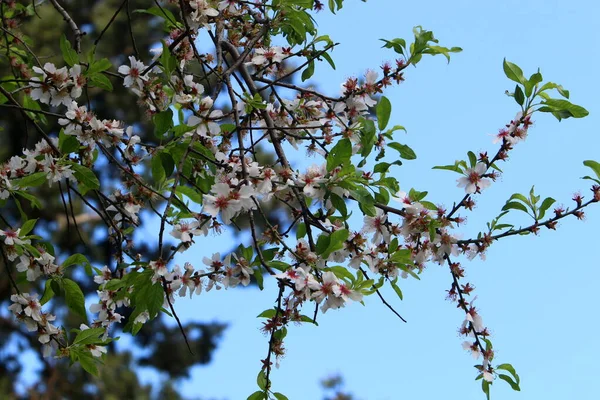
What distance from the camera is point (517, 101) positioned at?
1.87 meters

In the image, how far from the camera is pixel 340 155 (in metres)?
1.61

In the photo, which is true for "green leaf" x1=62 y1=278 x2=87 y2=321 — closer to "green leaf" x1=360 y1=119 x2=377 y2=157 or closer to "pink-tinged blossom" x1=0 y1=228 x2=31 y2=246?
"pink-tinged blossom" x1=0 y1=228 x2=31 y2=246

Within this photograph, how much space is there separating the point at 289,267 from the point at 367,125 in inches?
14.6

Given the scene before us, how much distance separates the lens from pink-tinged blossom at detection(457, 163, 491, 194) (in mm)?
1865

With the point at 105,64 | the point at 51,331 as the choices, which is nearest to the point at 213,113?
the point at 105,64

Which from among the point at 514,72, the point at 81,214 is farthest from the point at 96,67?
the point at 81,214

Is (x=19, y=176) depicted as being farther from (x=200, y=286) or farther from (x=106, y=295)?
(x=200, y=286)

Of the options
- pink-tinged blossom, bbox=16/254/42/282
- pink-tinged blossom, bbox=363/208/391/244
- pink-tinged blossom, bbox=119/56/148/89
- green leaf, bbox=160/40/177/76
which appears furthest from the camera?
pink-tinged blossom, bbox=16/254/42/282

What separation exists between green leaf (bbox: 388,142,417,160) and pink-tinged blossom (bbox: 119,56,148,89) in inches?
27.0

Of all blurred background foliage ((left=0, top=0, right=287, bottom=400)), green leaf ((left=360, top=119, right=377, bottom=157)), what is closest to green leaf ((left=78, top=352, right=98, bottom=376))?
green leaf ((left=360, top=119, right=377, bottom=157))

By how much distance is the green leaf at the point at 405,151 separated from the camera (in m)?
1.84

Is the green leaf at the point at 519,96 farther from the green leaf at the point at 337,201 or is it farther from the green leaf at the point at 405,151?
the green leaf at the point at 337,201

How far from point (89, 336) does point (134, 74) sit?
0.72 metres

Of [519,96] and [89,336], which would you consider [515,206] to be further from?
[89,336]
